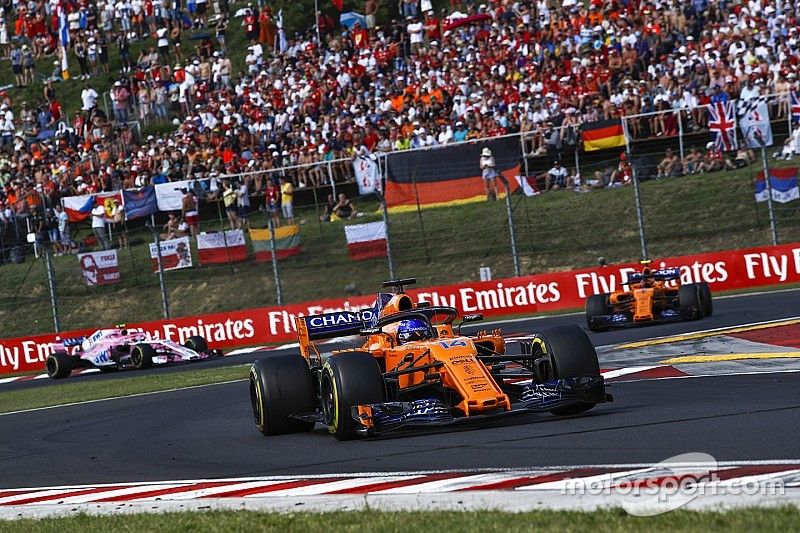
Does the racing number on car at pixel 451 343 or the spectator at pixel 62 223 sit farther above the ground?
the spectator at pixel 62 223

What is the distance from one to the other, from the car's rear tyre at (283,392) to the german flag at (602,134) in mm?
18578

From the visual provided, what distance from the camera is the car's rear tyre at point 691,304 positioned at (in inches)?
818

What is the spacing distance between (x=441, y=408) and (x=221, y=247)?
19712mm

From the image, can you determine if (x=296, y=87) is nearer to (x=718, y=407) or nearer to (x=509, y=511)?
(x=718, y=407)

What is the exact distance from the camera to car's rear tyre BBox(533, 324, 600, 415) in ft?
35.9

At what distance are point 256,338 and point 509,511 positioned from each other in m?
22.7

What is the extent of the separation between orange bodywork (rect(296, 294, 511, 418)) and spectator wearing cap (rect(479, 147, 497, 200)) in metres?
16.9

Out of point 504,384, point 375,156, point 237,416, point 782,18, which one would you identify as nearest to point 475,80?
point 375,156

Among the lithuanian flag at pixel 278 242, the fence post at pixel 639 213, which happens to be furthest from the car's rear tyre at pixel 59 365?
the fence post at pixel 639 213

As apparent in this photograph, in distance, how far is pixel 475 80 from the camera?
108 feet

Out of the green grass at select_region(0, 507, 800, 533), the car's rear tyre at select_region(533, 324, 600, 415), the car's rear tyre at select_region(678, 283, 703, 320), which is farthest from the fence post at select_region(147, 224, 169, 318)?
the green grass at select_region(0, 507, 800, 533)

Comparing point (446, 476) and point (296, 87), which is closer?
point (446, 476)

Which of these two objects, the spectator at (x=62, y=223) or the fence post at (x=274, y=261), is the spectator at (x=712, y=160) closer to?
the fence post at (x=274, y=261)

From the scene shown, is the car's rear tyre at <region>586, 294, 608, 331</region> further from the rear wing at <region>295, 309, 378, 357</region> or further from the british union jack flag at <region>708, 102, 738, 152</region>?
the rear wing at <region>295, 309, 378, 357</region>
